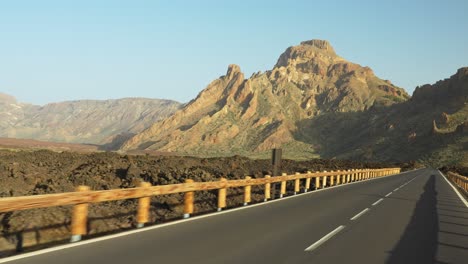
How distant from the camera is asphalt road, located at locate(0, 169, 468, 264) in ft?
26.1

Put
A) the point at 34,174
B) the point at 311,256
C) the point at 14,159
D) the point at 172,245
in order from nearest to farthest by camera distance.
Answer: the point at 311,256, the point at 172,245, the point at 34,174, the point at 14,159

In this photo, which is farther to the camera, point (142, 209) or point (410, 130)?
point (410, 130)

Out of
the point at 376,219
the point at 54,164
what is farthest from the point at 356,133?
the point at 376,219

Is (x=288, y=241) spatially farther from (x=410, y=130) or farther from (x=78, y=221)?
(x=410, y=130)

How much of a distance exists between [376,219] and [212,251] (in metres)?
7.18

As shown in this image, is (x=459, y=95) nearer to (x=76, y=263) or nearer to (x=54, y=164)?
(x=54, y=164)

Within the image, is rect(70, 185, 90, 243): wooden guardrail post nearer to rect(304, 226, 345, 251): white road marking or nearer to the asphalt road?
the asphalt road

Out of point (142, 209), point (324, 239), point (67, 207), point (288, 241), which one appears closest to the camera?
point (288, 241)

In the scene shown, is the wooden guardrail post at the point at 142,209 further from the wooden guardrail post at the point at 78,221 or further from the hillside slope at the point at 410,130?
the hillside slope at the point at 410,130

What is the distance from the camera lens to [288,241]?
384 inches

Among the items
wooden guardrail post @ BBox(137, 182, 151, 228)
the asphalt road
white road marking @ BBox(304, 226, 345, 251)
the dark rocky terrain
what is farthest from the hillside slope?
wooden guardrail post @ BBox(137, 182, 151, 228)

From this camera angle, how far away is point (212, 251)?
850 cm

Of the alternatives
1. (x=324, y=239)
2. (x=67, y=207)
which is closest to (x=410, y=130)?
(x=67, y=207)

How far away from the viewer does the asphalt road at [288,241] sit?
7.95 meters
